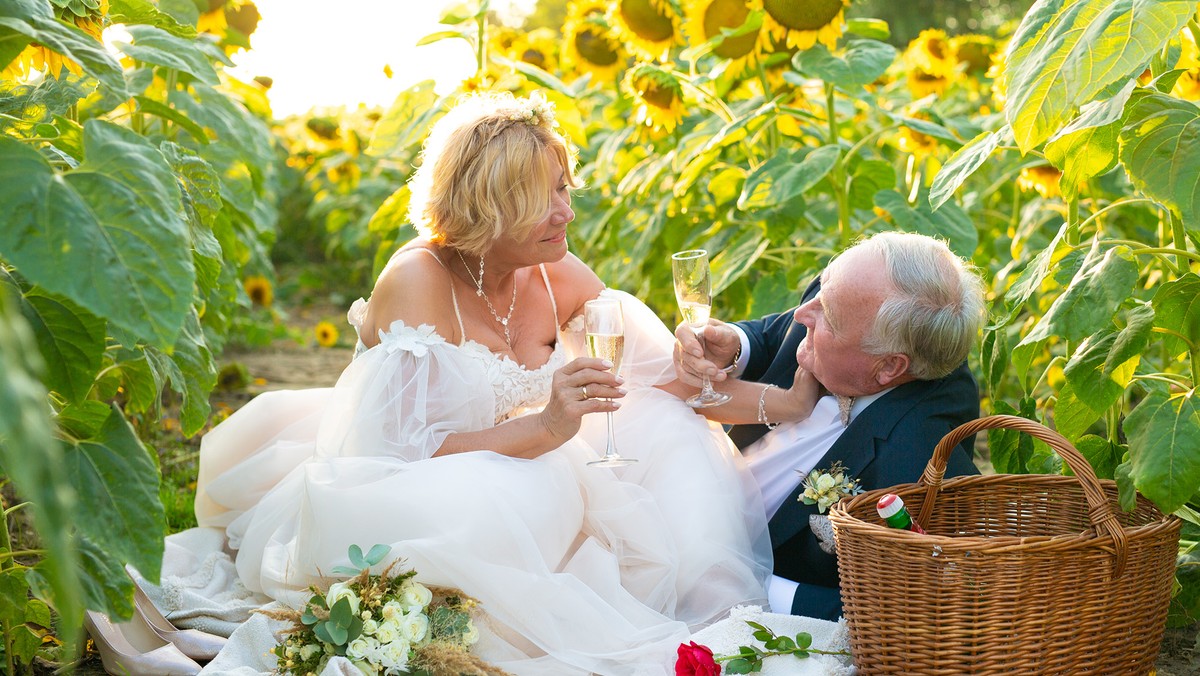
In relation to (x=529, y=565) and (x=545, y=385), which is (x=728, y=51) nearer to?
(x=545, y=385)

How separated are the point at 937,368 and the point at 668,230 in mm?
1703

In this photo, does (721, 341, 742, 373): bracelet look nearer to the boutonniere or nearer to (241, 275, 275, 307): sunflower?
the boutonniere

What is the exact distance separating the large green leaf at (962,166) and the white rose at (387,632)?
1.34 m

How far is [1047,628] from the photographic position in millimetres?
1978

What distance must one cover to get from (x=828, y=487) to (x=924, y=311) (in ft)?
1.46

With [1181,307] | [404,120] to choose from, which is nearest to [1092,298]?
[1181,307]

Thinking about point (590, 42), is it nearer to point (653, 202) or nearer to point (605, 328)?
point (653, 202)

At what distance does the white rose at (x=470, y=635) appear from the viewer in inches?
87.0

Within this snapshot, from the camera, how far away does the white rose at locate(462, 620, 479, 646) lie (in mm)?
2211

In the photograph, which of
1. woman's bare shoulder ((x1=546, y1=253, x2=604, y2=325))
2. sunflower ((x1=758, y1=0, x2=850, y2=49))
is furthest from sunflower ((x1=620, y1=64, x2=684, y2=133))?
woman's bare shoulder ((x1=546, y1=253, x2=604, y2=325))

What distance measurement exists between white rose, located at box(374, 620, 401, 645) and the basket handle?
1078mm

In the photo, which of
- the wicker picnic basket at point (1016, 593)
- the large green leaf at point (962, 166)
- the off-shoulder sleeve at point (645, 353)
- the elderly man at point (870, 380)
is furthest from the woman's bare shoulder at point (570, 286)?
the wicker picnic basket at point (1016, 593)

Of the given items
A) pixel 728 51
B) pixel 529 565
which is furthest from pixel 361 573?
pixel 728 51

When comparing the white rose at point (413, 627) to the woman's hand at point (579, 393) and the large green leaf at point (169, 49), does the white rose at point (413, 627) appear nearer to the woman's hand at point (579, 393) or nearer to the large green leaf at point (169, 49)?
the woman's hand at point (579, 393)
